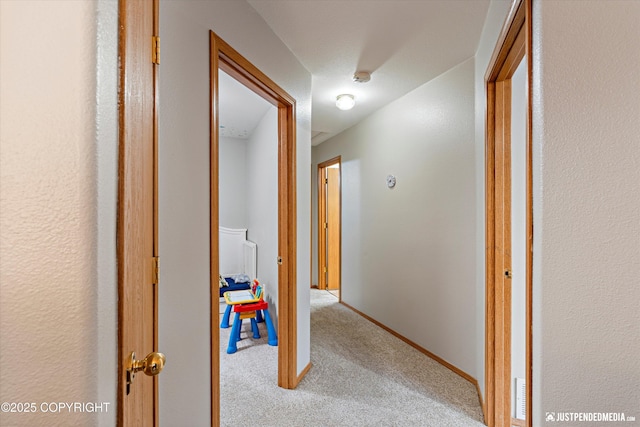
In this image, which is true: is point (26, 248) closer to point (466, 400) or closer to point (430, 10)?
point (430, 10)

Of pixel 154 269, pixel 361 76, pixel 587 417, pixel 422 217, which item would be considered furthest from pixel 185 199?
pixel 422 217

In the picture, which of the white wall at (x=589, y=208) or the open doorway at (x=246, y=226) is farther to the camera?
the open doorway at (x=246, y=226)

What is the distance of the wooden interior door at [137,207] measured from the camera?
64 centimetres

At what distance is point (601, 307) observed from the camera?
82 cm

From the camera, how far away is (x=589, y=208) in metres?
0.83

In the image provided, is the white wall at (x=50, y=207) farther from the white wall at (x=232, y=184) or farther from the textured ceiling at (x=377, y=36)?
the white wall at (x=232, y=184)

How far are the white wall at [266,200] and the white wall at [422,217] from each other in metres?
1.23

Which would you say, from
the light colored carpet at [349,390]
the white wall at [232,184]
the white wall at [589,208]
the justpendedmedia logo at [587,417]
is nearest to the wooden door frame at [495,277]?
the light colored carpet at [349,390]

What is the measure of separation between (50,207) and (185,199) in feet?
2.56

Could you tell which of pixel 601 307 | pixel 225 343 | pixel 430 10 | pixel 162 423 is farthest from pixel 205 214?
pixel 225 343

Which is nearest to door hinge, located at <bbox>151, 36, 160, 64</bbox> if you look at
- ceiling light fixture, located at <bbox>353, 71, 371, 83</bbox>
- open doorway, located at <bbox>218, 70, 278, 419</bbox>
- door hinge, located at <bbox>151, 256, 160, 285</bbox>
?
door hinge, located at <bbox>151, 256, 160, 285</bbox>

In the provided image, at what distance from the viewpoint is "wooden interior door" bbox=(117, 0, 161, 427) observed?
25.1 inches

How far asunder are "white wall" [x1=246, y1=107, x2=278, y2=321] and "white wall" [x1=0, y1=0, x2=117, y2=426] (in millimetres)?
2385

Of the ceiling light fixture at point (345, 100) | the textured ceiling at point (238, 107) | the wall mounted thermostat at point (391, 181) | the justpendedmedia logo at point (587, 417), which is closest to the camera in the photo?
the justpendedmedia logo at point (587, 417)
